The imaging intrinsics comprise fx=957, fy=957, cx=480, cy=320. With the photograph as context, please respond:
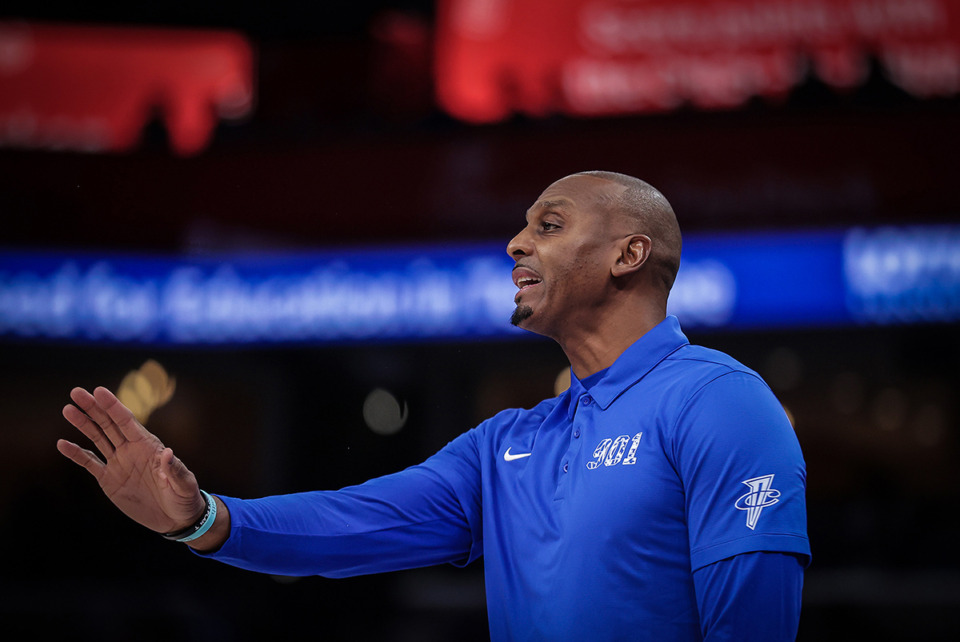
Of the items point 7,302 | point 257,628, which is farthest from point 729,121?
point 7,302

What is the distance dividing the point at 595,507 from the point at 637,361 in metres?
0.34

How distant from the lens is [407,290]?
21.4 ft

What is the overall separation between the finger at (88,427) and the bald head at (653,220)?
3.77ft

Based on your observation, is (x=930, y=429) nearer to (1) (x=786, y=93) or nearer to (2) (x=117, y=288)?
(1) (x=786, y=93)

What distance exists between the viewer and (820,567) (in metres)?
6.05

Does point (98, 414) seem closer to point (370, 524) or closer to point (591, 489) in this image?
A: point (370, 524)

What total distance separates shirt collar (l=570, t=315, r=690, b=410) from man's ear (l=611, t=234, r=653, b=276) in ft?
0.50

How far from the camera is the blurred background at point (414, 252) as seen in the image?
591cm

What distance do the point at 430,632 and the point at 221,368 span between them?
2.57 m

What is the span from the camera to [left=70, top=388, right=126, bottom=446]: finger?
1.78m

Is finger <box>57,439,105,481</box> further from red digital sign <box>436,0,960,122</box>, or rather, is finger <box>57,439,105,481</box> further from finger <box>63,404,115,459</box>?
red digital sign <box>436,0,960,122</box>

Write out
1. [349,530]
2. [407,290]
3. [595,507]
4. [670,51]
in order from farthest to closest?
[407,290]
[670,51]
[349,530]
[595,507]

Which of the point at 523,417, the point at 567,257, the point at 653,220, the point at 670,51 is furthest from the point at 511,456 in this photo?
the point at 670,51

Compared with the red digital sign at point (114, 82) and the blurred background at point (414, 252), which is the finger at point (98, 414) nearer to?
the blurred background at point (414, 252)
